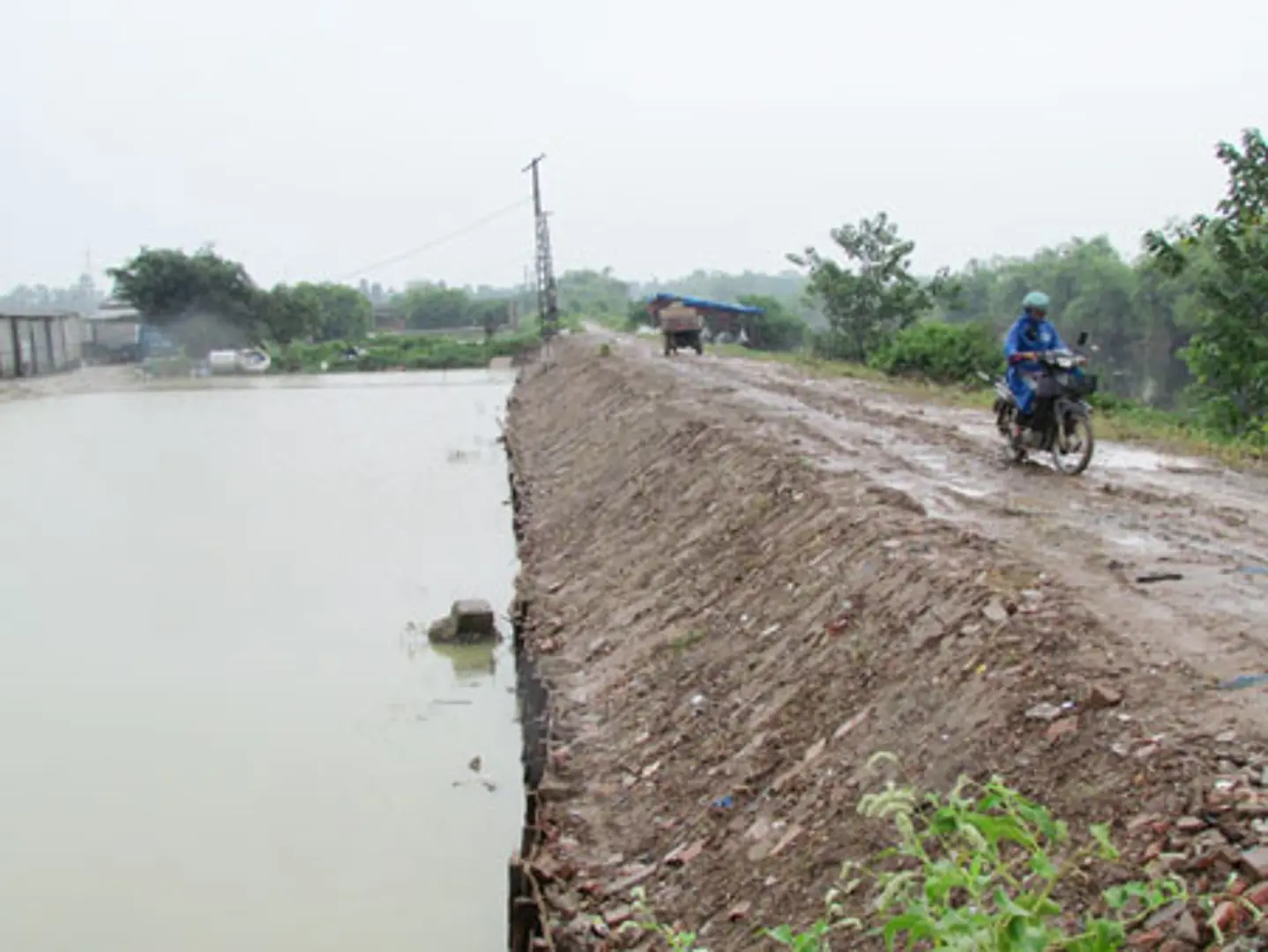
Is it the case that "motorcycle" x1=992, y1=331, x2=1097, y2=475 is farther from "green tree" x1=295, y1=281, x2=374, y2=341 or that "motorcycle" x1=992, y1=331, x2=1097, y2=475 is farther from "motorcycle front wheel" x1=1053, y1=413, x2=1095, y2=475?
"green tree" x1=295, y1=281, x2=374, y2=341

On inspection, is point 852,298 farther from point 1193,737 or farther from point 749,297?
point 1193,737

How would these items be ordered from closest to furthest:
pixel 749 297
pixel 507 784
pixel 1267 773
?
pixel 1267 773
pixel 507 784
pixel 749 297

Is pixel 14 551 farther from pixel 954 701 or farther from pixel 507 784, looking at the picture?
pixel 954 701

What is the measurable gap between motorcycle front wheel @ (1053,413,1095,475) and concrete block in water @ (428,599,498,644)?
6.07 m

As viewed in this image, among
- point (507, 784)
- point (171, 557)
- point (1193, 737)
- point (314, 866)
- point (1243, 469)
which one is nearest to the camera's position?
point (1193, 737)

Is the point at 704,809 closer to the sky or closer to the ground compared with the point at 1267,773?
closer to the ground

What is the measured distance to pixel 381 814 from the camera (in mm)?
8883

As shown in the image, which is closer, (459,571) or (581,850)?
(581,850)

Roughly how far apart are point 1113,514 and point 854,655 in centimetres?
303

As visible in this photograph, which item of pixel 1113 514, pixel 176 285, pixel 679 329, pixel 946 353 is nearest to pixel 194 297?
pixel 176 285

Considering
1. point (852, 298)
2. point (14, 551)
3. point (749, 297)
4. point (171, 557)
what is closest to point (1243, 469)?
point (171, 557)

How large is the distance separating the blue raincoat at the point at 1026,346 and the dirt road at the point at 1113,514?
701 mm

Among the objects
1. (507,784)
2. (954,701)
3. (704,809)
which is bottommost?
(507,784)

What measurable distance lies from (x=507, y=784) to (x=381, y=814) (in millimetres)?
1031
